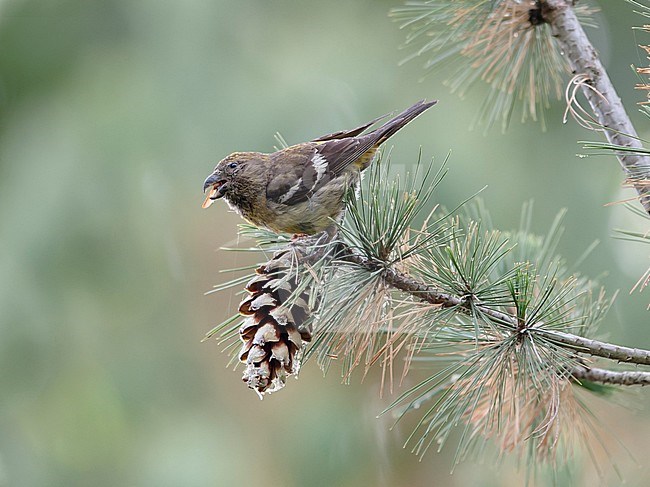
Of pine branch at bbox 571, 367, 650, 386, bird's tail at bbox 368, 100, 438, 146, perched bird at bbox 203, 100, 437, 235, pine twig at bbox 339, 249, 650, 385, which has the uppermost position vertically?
bird's tail at bbox 368, 100, 438, 146

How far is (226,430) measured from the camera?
4566 mm

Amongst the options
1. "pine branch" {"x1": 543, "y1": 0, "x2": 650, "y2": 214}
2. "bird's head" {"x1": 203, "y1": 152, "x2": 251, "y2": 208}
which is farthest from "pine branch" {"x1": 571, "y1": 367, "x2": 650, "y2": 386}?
"bird's head" {"x1": 203, "y1": 152, "x2": 251, "y2": 208}

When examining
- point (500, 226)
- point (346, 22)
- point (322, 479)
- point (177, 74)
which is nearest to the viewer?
point (322, 479)

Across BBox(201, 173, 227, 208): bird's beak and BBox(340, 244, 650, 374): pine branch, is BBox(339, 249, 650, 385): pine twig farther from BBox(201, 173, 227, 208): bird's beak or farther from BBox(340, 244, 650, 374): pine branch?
BBox(201, 173, 227, 208): bird's beak

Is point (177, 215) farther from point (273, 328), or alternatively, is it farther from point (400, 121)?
point (273, 328)

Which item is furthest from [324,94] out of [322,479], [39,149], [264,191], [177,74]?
[264,191]

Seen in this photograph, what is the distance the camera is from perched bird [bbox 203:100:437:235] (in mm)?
1970

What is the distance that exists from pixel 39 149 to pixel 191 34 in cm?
115

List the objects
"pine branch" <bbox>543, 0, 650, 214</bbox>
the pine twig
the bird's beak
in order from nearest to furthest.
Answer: the pine twig < "pine branch" <bbox>543, 0, 650, 214</bbox> < the bird's beak

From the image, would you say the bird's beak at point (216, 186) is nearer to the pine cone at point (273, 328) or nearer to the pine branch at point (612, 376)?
the pine cone at point (273, 328)

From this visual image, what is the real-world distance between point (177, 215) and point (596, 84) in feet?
10.8

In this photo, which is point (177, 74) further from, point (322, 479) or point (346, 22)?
point (322, 479)

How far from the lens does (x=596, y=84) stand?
1.70 metres

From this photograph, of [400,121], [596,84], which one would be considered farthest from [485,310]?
[400,121]
